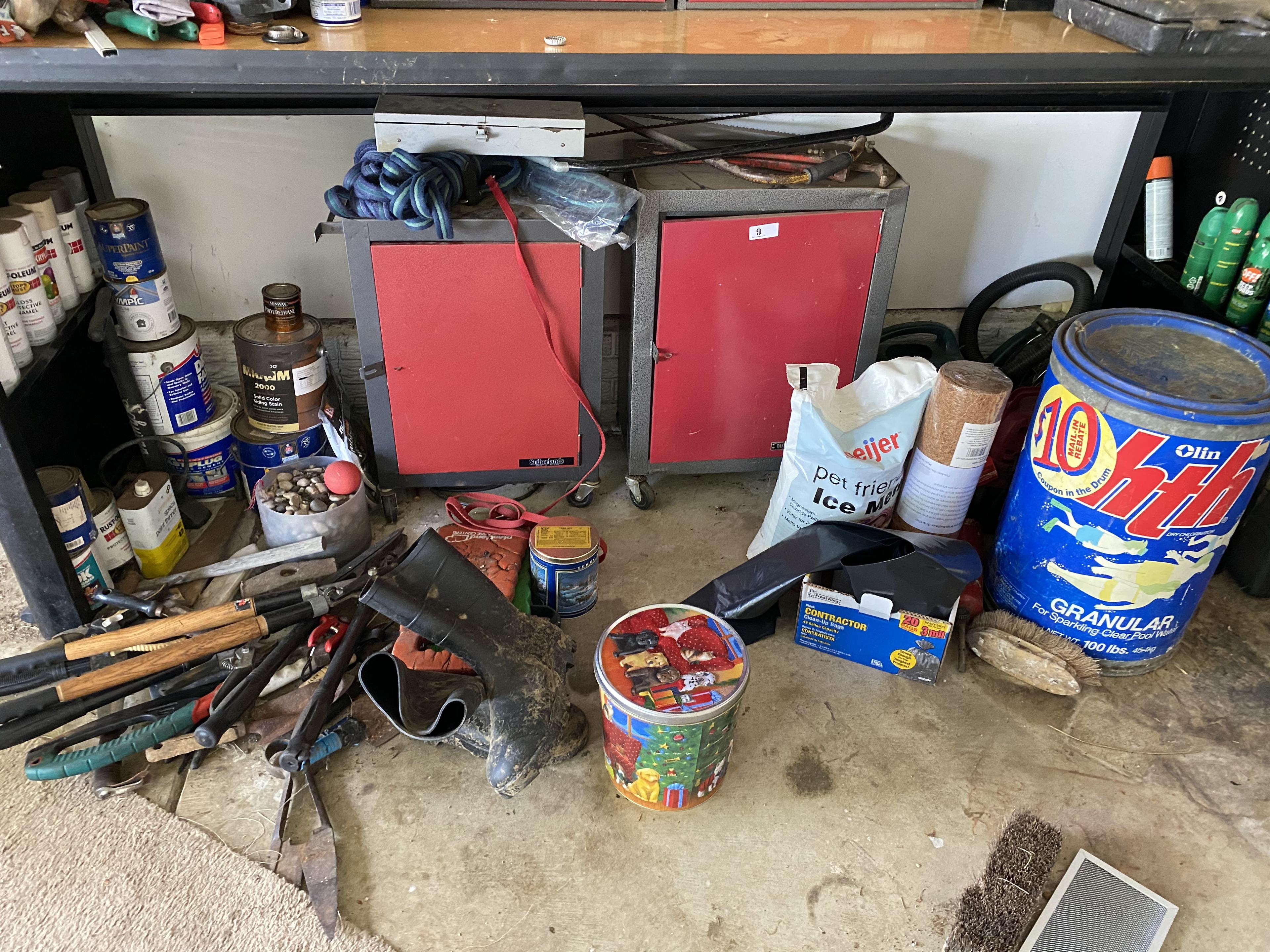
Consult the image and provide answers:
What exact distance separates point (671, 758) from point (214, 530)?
50.5 inches

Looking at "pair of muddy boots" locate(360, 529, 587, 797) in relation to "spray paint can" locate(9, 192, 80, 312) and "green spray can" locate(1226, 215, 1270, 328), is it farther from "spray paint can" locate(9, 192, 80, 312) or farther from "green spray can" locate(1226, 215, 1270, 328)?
"green spray can" locate(1226, 215, 1270, 328)

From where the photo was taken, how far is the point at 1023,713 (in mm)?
1807

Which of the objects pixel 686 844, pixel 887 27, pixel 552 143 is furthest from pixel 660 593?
pixel 887 27

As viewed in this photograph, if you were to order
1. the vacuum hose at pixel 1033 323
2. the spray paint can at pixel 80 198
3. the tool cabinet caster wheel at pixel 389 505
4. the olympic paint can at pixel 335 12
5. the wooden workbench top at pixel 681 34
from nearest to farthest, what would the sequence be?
the wooden workbench top at pixel 681 34
the olympic paint can at pixel 335 12
the spray paint can at pixel 80 198
the tool cabinet caster wheel at pixel 389 505
the vacuum hose at pixel 1033 323

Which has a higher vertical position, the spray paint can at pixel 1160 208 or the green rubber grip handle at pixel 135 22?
the green rubber grip handle at pixel 135 22

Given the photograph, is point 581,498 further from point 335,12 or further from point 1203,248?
point 1203,248

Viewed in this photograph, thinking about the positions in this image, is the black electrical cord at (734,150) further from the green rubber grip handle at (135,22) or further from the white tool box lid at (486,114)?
the green rubber grip handle at (135,22)

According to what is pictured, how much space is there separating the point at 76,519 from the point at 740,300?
55.1 inches

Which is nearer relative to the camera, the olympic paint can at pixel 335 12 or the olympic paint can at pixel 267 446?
Result: the olympic paint can at pixel 335 12

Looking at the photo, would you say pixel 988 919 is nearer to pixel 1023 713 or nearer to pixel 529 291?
pixel 1023 713

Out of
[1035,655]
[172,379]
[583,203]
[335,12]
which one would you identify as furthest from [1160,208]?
[172,379]

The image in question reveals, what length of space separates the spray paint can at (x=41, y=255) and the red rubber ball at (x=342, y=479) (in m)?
0.60

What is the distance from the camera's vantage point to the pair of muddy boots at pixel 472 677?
149cm

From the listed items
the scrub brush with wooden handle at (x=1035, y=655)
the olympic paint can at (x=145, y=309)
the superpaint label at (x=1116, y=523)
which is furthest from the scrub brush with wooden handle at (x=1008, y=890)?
the olympic paint can at (x=145, y=309)
